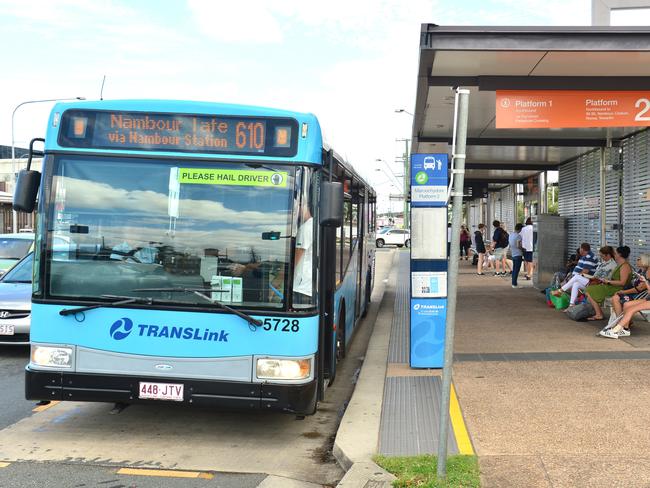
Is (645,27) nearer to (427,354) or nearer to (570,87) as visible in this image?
(570,87)

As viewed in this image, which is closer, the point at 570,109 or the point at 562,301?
the point at 570,109

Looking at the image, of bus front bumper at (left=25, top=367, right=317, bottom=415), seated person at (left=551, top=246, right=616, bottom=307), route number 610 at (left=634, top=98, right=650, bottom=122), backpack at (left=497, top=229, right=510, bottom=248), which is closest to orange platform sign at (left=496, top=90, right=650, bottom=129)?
route number 610 at (left=634, top=98, right=650, bottom=122)

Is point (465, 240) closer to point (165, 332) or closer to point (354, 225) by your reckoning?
point (354, 225)

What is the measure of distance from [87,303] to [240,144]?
180cm

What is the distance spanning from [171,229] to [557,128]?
7406mm

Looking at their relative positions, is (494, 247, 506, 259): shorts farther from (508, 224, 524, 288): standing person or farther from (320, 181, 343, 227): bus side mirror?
(320, 181, 343, 227): bus side mirror

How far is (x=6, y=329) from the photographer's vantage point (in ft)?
28.3

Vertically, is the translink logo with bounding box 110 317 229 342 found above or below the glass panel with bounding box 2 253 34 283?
below

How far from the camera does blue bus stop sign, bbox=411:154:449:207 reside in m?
7.27

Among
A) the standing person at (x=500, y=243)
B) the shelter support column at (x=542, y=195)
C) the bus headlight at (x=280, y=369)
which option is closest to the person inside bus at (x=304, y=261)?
the bus headlight at (x=280, y=369)

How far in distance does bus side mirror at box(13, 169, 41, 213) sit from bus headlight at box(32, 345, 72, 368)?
1190mm

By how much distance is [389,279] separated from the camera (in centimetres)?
2125

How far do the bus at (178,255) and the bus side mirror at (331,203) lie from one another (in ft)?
0.04

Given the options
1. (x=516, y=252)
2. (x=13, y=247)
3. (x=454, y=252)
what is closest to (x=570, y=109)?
(x=454, y=252)
